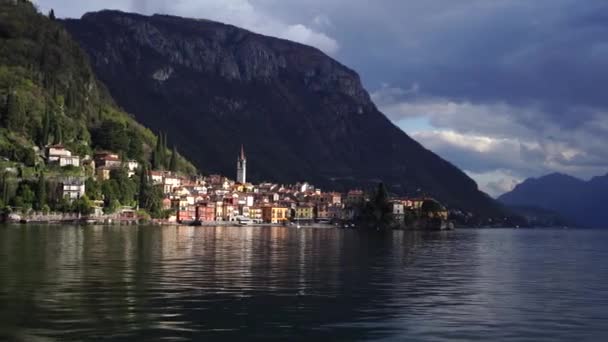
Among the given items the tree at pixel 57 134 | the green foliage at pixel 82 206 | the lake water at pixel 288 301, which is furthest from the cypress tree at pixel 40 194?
the lake water at pixel 288 301

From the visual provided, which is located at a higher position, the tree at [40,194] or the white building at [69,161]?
the white building at [69,161]

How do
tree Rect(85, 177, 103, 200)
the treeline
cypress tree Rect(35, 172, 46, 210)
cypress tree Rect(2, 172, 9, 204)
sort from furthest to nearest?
tree Rect(85, 177, 103, 200)
cypress tree Rect(35, 172, 46, 210)
the treeline
cypress tree Rect(2, 172, 9, 204)

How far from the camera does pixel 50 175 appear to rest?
176 metres

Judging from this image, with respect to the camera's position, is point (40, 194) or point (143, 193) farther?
point (143, 193)

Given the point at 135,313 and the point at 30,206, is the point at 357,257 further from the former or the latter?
the point at 30,206

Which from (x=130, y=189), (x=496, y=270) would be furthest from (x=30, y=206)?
(x=496, y=270)

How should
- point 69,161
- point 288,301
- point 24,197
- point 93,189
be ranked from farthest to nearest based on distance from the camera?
point 69,161
point 93,189
point 24,197
point 288,301

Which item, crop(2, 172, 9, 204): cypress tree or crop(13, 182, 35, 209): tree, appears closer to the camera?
crop(2, 172, 9, 204): cypress tree

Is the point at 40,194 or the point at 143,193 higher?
the point at 143,193

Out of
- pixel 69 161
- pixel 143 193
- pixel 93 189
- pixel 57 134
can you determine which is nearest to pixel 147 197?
pixel 143 193

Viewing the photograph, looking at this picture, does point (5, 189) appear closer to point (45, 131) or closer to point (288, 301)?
point (45, 131)

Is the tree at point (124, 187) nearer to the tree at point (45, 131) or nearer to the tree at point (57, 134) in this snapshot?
the tree at point (57, 134)

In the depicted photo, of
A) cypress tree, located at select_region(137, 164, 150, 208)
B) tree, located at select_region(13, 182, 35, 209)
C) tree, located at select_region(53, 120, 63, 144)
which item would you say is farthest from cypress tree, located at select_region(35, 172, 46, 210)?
cypress tree, located at select_region(137, 164, 150, 208)

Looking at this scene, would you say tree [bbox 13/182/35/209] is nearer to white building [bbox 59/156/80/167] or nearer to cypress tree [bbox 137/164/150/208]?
white building [bbox 59/156/80/167]
